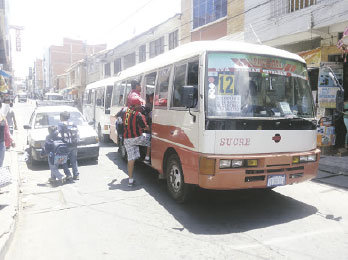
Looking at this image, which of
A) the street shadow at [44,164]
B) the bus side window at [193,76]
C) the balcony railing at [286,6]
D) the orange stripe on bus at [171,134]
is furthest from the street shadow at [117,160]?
the balcony railing at [286,6]

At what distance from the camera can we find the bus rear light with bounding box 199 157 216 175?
418 cm

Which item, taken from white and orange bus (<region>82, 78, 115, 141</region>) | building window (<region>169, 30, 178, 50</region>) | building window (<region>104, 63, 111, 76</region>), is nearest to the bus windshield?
white and orange bus (<region>82, 78, 115, 141</region>)

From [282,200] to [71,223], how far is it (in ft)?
11.3

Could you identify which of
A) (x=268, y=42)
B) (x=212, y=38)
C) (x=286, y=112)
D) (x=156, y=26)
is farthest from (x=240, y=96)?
(x=156, y=26)

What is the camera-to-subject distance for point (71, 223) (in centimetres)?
440

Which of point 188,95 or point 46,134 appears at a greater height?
point 188,95

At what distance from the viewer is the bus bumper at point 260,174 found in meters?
4.21

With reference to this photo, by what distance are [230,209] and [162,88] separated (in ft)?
8.16

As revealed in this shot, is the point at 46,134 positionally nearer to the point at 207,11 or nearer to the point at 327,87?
the point at 327,87

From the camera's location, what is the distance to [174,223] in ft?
14.3

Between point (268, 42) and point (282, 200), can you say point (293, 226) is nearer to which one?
point (282, 200)

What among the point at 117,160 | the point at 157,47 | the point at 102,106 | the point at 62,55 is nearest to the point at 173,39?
the point at 157,47

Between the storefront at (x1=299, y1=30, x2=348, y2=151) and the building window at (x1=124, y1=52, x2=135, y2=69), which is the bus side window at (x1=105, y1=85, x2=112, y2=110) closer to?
the storefront at (x1=299, y1=30, x2=348, y2=151)

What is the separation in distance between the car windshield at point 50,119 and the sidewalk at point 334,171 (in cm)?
657
